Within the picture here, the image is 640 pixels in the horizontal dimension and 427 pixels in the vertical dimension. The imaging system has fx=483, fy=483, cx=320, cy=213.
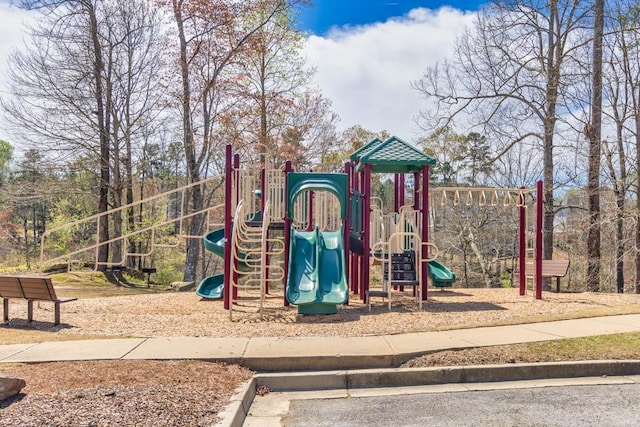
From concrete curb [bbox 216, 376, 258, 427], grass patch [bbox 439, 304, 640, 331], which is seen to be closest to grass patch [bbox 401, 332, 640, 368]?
grass patch [bbox 439, 304, 640, 331]

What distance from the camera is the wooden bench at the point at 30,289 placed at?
25.8 feet

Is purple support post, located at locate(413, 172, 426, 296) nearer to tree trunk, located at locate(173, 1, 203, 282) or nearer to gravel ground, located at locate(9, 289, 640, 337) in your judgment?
gravel ground, located at locate(9, 289, 640, 337)

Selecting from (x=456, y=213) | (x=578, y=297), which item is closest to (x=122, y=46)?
(x=456, y=213)

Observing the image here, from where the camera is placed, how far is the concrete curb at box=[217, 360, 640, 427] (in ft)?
17.6

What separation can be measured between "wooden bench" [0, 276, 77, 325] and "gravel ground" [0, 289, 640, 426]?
410mm

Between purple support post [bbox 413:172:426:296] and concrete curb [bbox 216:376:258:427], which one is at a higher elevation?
purple support post [bbox 413:172:426:296]

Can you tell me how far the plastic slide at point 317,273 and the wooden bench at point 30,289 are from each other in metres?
3.88

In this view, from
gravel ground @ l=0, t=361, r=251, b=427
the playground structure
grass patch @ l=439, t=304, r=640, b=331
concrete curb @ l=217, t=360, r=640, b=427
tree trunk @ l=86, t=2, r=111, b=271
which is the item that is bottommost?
concrete curb @ l=217, t=360, r=640, b=427

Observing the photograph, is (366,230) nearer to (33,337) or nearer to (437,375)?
(437,375)

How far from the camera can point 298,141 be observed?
78.4 ft

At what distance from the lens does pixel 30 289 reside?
8.01 m

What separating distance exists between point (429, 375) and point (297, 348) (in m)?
1.65

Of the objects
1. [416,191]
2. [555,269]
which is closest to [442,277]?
[416,191]

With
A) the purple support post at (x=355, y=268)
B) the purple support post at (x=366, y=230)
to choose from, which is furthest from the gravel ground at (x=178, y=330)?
the purple support post at (x=355, y=268)
